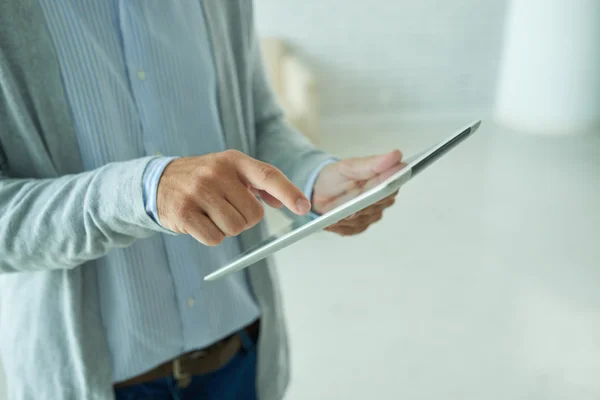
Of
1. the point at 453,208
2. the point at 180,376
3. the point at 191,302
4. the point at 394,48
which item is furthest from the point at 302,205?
the point at 394,48

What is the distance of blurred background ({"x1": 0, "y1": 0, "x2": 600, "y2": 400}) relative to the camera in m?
1.78

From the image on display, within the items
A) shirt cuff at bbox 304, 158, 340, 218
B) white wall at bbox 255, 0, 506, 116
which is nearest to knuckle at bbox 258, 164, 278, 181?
shirt cuff at bbox 304, 158, 340, 218

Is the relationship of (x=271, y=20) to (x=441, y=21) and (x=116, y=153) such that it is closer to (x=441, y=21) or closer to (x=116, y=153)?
(x=441, y=21)

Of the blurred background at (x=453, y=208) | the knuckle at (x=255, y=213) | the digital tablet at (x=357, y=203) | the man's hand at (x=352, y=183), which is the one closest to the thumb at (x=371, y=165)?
the man's hand at (x=352, y=183)

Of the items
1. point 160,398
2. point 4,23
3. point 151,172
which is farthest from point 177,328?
point 4,23

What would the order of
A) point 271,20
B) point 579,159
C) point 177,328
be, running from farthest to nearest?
1. point 271,20
2. point 579,159
3. point 177,328

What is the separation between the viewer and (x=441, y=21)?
3314mm

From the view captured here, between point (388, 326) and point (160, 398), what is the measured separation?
1.27 metres

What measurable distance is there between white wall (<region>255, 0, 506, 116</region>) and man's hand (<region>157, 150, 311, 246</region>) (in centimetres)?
302

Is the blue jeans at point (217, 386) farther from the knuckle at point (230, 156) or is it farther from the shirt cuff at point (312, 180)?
the knuckle at point (230, 156)

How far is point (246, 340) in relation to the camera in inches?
34.5

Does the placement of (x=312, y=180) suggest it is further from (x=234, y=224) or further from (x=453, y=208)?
(x=453, y=208)

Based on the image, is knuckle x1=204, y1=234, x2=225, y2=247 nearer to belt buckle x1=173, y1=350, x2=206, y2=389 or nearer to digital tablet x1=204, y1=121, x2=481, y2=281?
digital tablet x1=204, y1=121, x2=481, y2=281

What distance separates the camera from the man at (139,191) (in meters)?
0.50
